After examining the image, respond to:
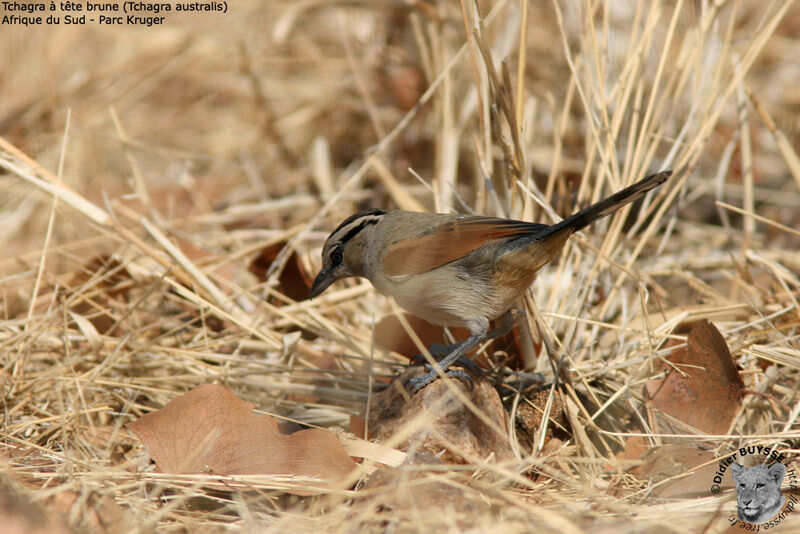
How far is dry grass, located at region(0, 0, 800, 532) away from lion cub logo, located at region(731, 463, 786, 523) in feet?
0.24

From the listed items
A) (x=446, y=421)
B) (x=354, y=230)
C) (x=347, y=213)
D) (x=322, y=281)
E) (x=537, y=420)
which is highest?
(x=354, y=230)

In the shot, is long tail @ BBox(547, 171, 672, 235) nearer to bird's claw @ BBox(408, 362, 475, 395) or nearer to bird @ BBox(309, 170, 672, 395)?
bird @ BBox(309, 170, 672, 395)

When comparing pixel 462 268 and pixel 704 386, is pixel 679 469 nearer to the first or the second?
pixel 704 386

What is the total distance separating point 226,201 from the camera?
5.60m

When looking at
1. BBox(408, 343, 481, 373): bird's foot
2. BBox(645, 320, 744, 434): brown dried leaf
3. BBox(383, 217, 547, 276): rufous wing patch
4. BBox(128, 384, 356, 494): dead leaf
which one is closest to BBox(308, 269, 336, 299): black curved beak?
BBox(383, 217, 547, 276): rufous wing patch

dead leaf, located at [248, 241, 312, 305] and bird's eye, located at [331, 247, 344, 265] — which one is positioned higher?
bird's eye, located at [331, 247, 344, 265]

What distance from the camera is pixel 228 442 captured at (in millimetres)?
2605

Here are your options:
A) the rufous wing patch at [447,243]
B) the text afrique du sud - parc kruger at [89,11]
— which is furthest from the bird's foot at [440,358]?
the text afrique du sud - parc kruger at [89,11]

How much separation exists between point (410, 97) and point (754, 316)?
3169 millimetres

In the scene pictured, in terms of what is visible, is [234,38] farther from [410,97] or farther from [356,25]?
[410,97]

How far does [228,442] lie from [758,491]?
1834mm

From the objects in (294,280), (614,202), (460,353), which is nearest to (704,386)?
(614,202)

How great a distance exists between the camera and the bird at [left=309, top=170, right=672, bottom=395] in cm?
304

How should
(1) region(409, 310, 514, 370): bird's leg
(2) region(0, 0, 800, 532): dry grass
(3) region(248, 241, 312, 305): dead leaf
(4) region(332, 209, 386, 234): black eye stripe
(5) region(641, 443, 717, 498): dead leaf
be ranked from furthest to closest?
(3) region(248, 241, 312, 305): dead leaf < (4) region(332, 209, 386, 234): black eye stripe < (1) region(409, 310, 514, 370): bird's leg < (2) region(0, 0, 800, 532): dry grass < (5) region(641, 443, 717, 498): dead leaf
